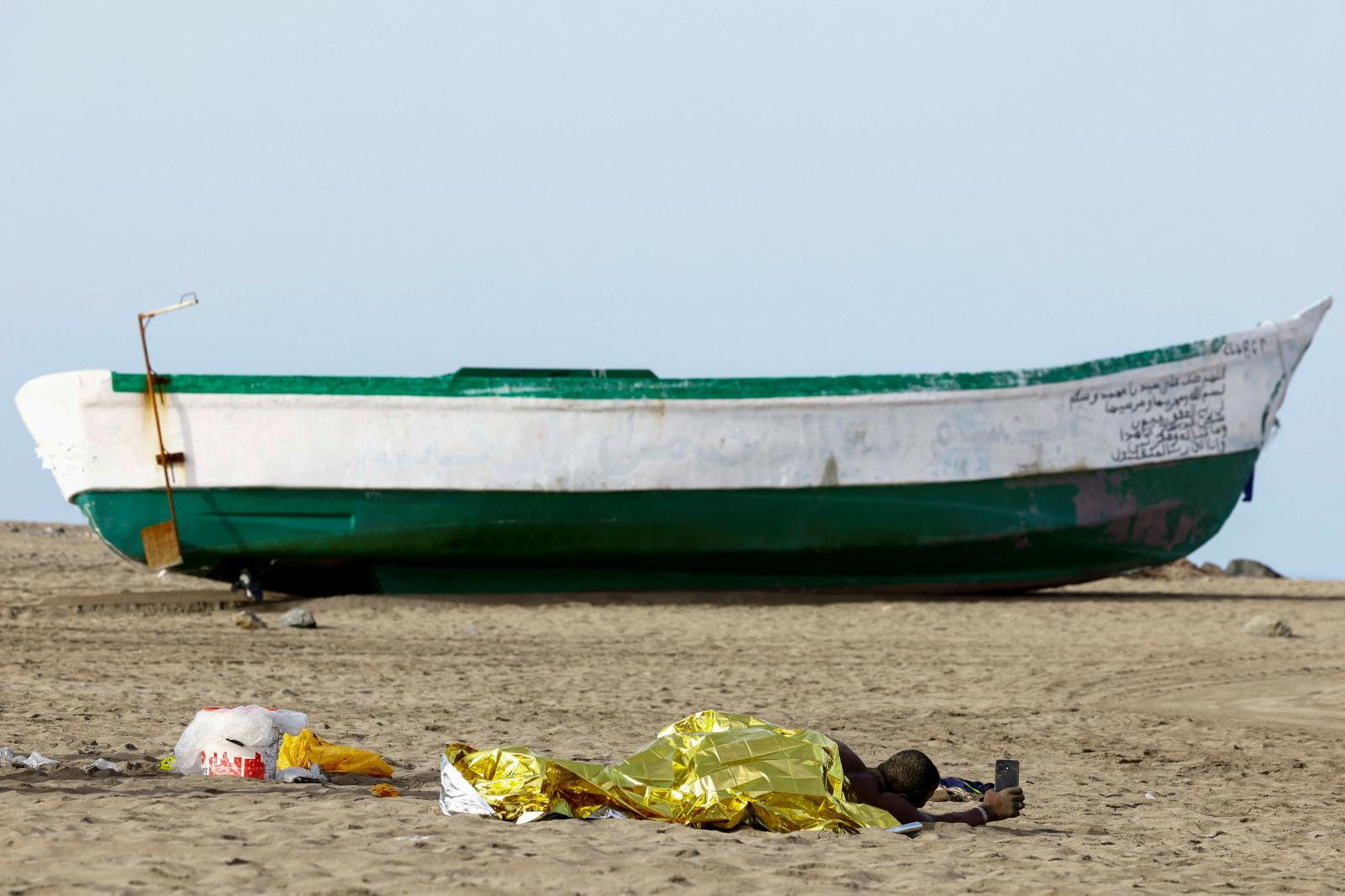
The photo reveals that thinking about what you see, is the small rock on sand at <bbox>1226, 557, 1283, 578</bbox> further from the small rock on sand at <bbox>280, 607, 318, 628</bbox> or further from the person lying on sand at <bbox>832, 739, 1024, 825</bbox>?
the person lying on sand at <bbox>832, 739, 1024, 825</bbox>

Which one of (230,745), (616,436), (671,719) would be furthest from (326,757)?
(616,436)

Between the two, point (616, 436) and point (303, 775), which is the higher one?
point (616, 436)

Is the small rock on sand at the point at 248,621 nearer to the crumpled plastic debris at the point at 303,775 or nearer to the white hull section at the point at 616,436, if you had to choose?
the white hull section at the point at 616,436

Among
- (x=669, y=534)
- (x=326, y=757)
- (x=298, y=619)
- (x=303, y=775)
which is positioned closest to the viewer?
(x=303, y=775)

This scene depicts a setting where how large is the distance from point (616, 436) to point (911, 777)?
998 cm

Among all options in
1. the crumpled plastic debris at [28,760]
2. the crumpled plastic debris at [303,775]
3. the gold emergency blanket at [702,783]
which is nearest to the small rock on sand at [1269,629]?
the gold emergency blanket at [702,783]

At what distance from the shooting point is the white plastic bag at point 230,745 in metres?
5.57

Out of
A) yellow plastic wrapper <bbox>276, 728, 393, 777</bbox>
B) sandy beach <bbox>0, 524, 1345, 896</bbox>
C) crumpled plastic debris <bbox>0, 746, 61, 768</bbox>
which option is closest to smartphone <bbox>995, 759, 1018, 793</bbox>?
sandy beach <bbox>0, 524, 1345, 896</bbox>

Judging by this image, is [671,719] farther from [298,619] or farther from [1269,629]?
[1269,629]

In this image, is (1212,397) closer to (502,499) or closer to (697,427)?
(697,427)

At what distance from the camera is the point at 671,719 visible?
25.4 ft

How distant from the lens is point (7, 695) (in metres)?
7.81

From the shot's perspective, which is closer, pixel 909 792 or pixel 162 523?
pixel 909 792

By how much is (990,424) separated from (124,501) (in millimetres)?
9292
